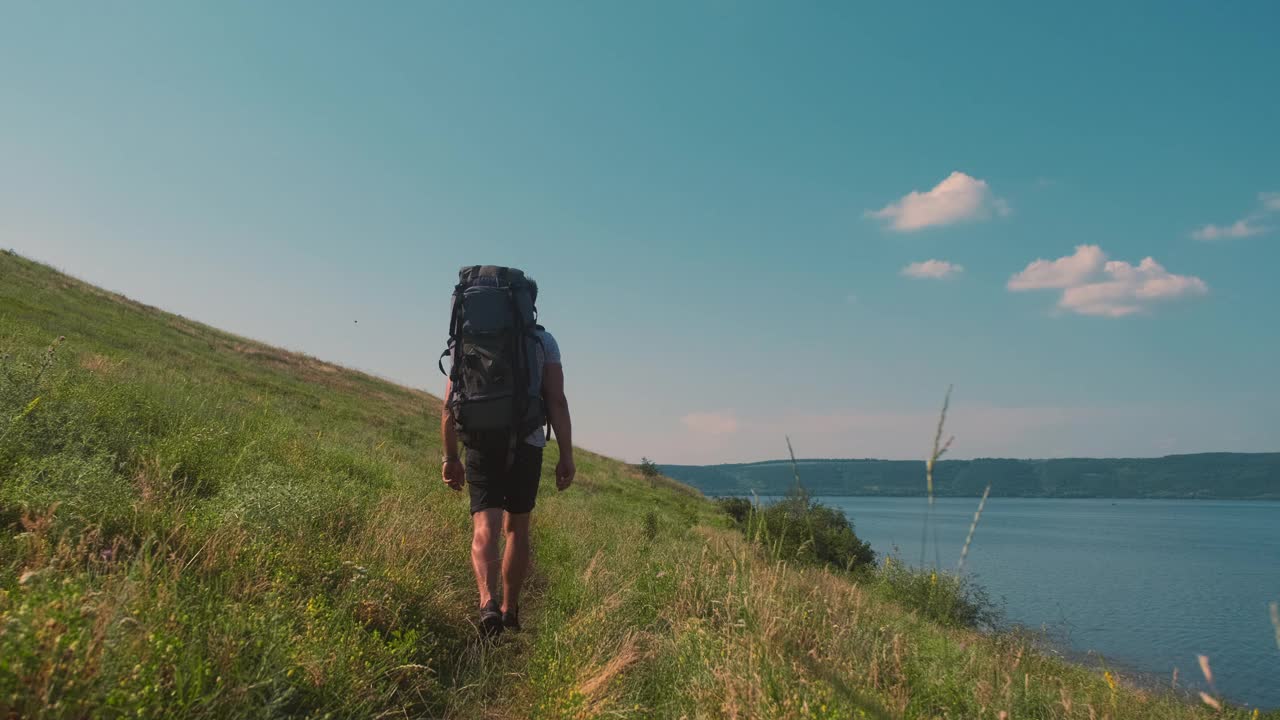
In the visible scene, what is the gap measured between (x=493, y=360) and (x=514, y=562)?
1448 mm

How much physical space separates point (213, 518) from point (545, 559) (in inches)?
149

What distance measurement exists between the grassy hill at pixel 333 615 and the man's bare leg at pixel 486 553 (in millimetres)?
305

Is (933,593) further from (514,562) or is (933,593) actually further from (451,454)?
(451,454)

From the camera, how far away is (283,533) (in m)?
4.47

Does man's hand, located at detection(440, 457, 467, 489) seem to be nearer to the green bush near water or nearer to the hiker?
the hiker

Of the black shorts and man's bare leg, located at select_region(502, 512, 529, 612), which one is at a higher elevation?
the black shorts

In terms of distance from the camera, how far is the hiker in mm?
4648

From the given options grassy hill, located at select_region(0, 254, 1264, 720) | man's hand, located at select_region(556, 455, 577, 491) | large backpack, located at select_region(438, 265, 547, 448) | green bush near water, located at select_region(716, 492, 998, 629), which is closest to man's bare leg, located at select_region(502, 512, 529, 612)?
grassy hill, located at select_region(0, 254, 1264, 720)

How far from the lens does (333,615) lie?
3609mm

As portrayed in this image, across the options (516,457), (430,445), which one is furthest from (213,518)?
(430,445)

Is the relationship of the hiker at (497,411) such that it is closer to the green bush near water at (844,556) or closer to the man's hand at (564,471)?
the man's hand at (564,471)

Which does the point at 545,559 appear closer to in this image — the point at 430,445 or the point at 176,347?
the point at 430,445

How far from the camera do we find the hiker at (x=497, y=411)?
15.3ft

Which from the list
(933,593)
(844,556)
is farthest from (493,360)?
(844,556)
